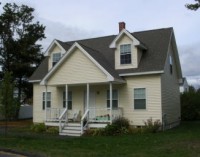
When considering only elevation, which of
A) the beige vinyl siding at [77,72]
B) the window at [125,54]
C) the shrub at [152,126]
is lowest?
the shrub at [152,126]

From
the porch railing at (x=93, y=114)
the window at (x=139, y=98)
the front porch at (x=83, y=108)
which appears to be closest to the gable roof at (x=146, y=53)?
the window at (x=139, y=98)

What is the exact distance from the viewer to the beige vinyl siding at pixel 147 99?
927 inches

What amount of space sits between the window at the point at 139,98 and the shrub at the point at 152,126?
1.20m

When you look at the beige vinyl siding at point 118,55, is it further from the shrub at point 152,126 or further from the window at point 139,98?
the shrub at point 152,126

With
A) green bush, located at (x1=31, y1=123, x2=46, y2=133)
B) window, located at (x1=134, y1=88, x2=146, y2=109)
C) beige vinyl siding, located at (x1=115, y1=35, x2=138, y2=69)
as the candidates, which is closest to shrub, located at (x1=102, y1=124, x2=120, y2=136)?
window, located at (x1=134, y1=88, x2=146, y2=109)

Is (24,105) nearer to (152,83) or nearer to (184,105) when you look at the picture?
(184,105)

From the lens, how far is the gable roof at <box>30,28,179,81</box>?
78.5 ft

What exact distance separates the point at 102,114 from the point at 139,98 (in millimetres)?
3021

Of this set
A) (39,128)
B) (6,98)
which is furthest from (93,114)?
(6,98)

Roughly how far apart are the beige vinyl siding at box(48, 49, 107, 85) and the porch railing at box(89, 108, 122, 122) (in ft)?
8.09

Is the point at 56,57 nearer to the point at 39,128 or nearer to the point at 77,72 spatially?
A: the point at 77,72

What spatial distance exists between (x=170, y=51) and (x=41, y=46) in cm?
1779

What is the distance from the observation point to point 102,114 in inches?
990

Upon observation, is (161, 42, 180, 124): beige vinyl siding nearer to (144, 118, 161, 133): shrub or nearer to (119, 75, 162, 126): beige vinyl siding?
(119, 75, 162, 126): beige vinyl siding
